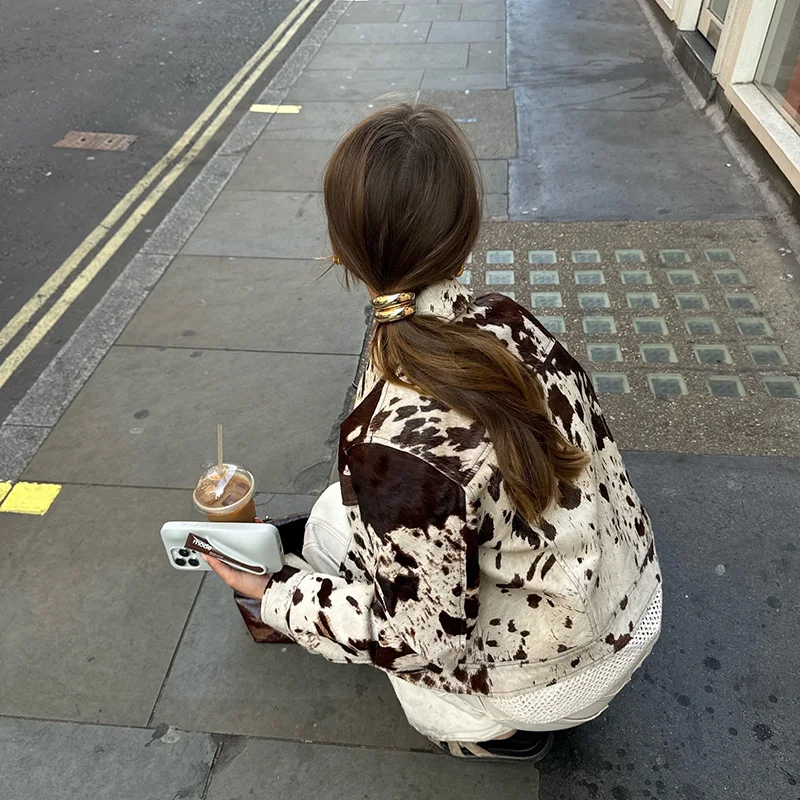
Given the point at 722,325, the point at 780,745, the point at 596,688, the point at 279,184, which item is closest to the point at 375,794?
the point at 596,688

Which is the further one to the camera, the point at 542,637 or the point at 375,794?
the point at 375,794

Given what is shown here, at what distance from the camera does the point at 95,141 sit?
6.40 metres

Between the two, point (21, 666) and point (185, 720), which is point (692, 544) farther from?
point (21, 666)

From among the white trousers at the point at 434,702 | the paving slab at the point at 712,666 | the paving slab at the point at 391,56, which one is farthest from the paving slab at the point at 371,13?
the white trousers at the point at 434,702

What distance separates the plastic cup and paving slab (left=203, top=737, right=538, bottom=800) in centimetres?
75

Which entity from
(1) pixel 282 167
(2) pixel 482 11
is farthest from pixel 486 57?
(1) pixel 282 167

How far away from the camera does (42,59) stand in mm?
8281

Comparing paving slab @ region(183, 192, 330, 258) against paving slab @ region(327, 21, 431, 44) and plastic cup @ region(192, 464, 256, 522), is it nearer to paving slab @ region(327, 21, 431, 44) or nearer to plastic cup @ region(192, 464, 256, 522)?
plastic cup @ region(192, 464, 256, 522)

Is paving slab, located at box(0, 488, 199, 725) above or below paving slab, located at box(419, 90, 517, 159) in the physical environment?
above

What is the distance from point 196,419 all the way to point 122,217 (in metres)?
2.61

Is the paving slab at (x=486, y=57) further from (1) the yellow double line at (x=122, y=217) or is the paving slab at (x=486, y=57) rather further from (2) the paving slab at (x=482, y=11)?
(1) the yellow double line at (x=122, y=217)

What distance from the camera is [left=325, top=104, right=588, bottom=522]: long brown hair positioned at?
4.15ft

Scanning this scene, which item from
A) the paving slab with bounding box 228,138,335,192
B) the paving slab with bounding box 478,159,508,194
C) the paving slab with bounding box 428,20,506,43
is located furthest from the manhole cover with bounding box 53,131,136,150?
the paving slab with bounding box 428,20,506,43

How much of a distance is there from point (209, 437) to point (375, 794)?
1776mm
